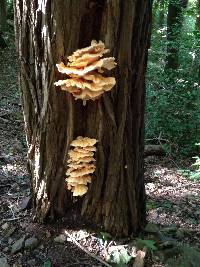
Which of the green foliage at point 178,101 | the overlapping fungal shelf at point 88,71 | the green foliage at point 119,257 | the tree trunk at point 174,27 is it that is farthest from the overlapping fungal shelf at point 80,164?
the tree trunk at point 174,27

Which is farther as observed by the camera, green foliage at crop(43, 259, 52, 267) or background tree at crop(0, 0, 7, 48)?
background tree at crop(0, 0, 7, 48)

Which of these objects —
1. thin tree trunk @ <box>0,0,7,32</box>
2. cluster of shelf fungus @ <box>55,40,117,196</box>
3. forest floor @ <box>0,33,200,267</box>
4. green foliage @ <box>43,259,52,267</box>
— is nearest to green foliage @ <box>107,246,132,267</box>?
forest floor @ <box>0,33,200,267</box>

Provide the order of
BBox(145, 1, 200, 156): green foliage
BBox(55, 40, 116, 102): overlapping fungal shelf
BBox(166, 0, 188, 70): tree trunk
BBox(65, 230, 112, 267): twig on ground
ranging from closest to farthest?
BBox(55, 40, 116, 102): overlapping fungal shelf → BBox(65, 230, 112, 267): twig on ground → BBox(145, 1, 200, 156): green foliage → BBox(166, 0, 188, 70): tree trunk

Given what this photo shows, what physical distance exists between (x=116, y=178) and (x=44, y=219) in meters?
0.76

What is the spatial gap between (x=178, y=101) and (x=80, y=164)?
20.0ft

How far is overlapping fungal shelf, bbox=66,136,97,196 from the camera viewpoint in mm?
2764

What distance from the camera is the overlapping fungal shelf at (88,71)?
242cm

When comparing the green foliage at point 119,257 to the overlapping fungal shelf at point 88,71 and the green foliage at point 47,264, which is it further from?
the overlapping fungal shelf at point 88,71

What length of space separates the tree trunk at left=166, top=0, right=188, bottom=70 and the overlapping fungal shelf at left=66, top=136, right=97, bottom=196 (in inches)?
259

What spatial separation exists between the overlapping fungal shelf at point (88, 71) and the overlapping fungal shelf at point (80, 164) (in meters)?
0.38

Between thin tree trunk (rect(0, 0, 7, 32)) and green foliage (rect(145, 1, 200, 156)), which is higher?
thin tree trunk (rect(0, 0, 7, 32))

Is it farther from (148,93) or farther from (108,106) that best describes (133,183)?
(148,93)

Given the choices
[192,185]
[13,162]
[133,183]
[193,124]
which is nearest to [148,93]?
[193,124]

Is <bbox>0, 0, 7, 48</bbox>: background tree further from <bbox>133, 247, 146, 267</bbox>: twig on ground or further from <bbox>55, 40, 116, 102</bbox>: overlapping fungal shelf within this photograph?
<bbox>133, 247, 146, 267</bbox>: twig on ground
